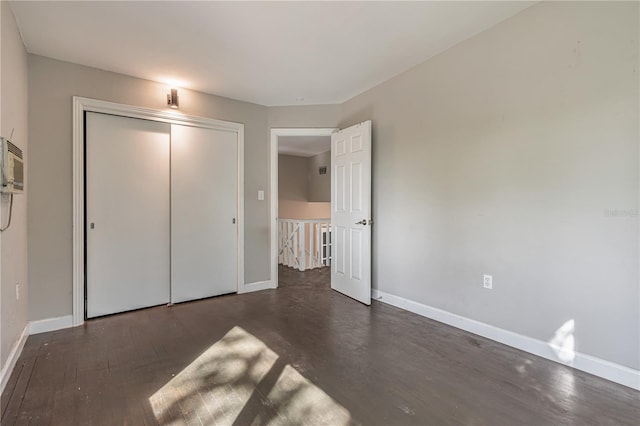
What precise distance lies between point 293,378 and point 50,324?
92.9 inches

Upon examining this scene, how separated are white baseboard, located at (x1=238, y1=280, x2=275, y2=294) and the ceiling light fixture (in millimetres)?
2294

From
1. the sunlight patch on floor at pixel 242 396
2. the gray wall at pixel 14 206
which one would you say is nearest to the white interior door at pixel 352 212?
the sunlight patch on floor at pixel 242 396

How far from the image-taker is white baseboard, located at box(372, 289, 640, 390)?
1.80m

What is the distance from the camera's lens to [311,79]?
10.5 ft

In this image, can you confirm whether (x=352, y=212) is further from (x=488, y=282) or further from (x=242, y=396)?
(x=242, y=396)

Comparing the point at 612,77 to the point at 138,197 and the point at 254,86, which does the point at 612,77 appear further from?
the point at 138,197

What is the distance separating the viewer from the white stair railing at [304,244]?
17.2 ft

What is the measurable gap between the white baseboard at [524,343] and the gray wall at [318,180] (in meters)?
4.40

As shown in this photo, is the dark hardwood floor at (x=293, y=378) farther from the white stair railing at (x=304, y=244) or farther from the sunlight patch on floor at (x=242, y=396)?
the white stair railing at (x=304, y=244)

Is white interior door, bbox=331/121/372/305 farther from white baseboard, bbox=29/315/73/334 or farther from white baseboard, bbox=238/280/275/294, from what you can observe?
white baseboard, bbox=29/315/73/334

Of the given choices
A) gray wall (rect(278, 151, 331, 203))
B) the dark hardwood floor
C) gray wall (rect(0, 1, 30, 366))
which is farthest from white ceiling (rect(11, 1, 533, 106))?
gray wall (rect(278, 151, 331, 203))

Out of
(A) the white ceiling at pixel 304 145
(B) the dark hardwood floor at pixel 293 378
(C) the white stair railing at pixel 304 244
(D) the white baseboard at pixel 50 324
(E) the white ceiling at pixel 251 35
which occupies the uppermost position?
(A) the white ceiling at pixel 304 145

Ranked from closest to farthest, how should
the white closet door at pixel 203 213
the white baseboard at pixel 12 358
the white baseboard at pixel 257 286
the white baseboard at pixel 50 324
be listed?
1. the white baseboard at pixel 12 358
2. the white baseboard at pixel 50 324
3. the white closet door at pixel 203 213
4. the white baseboard at pixel 257 286

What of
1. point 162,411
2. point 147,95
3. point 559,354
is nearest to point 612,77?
point 559,354
